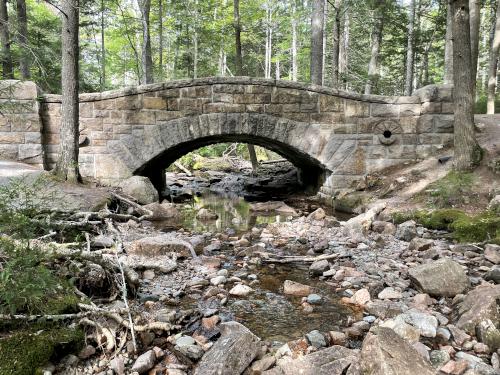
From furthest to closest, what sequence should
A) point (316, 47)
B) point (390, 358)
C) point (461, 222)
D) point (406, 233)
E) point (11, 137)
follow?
point (316, 47), point (11, 137), point (406, 233), point (461, 222), point (390, 358)

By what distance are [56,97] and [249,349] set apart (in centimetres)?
754

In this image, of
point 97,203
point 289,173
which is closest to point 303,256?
point 97,203

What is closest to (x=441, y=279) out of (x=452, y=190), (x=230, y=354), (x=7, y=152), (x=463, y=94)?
(x=230, y=354)

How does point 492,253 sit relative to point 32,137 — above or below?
below

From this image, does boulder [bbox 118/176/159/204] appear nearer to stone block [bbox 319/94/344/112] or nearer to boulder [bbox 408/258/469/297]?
stone block [bbox 319/94/344/112]

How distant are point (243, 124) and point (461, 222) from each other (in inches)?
187

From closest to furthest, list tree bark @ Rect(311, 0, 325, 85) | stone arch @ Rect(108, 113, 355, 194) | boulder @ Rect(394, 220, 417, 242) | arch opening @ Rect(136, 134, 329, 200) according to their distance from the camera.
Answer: boulder @ Rect(394, 220, 417, 242)
stone arch @ Rect(108, 113, 355, 194)
arch opening @ Rect(136, 134, 329, 200)
tree bark @ Rect(311, 0, 325, 85)

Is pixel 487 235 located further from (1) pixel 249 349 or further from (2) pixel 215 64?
(2) pixel 215 64

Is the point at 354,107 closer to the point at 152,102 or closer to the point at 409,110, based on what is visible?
the point at 409,110

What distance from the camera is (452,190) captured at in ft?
21.3

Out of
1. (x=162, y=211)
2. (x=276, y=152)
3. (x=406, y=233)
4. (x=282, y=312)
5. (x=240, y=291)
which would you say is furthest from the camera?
(x=276, y=152)

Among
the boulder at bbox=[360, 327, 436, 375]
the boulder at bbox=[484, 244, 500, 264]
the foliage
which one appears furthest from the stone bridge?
the boulder at bbox=[360, 327, 436, 375]

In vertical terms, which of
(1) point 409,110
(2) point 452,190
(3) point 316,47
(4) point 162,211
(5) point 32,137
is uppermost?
(3) point 316,47

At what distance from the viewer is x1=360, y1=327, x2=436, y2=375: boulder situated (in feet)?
6.89
